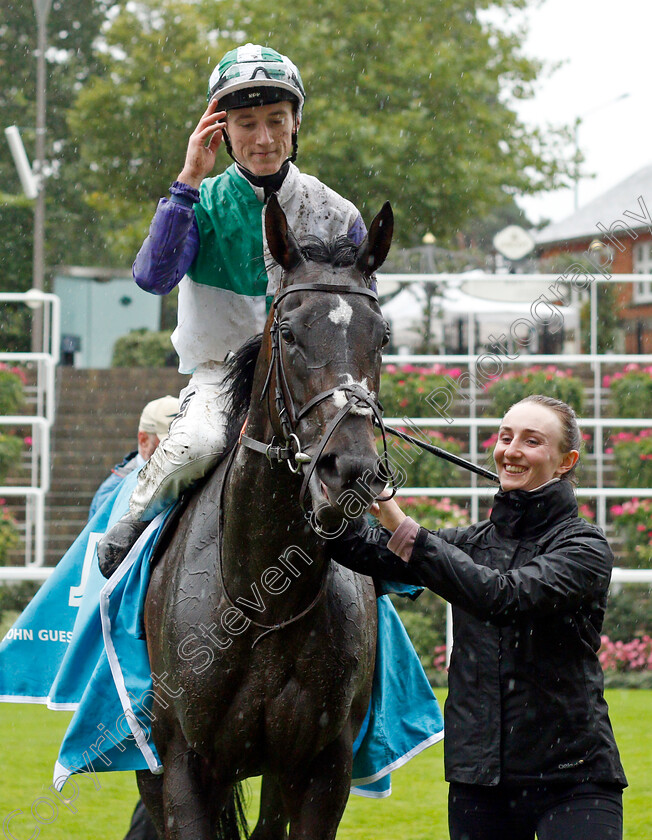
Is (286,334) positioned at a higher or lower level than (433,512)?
higher

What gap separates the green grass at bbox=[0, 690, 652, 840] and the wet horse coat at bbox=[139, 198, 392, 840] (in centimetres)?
200

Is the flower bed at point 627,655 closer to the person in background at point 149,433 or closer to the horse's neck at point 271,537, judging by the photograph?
the person in background at point 149,433

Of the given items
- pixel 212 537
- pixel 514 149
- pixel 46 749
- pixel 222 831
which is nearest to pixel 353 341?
pixel 212 537

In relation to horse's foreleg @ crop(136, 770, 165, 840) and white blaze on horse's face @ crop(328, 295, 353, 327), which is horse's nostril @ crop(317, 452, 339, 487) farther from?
horse's foreleg @ crop(136, 770, 165, 840)

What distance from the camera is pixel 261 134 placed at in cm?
304

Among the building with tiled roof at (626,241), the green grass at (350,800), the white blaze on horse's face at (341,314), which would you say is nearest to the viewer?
the white blaze on horse's face at (341,314)

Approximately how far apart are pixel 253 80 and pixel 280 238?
0.73m

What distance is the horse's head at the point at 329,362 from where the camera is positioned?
216cm

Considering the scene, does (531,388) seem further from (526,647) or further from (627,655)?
(526,647)

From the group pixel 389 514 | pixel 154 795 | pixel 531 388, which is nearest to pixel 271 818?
pixel 154 795

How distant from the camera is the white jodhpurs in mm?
3062

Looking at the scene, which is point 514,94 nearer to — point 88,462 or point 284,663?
point 88,462

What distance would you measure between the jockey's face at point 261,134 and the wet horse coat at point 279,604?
25.9 inches

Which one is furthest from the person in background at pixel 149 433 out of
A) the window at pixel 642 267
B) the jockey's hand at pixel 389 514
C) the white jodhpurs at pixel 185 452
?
the window at pixel 642 267
